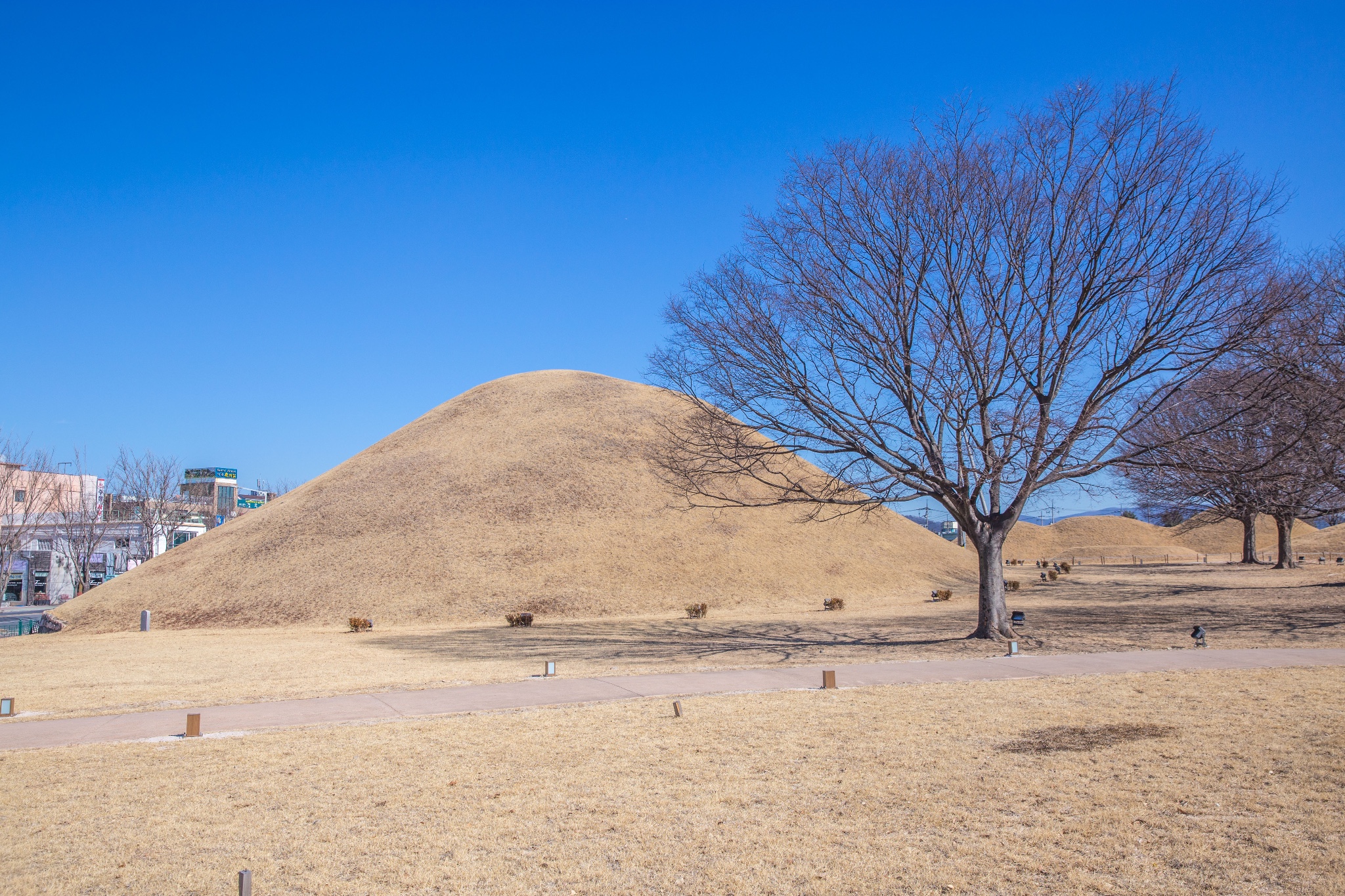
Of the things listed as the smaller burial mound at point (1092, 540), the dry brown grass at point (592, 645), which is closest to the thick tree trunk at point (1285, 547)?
the dry brown grass at point (592, 645)

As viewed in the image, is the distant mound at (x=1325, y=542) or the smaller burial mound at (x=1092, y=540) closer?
the distant mound at (x=1325, y=542)

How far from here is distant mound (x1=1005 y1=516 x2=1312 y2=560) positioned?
7638cm

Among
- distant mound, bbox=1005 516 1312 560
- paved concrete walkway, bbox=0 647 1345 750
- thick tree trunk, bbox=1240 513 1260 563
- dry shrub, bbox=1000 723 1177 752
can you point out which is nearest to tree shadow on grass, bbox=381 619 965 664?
paved concrete walkway, bbox=0 647 1345 750

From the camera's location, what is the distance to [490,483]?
41.6 m

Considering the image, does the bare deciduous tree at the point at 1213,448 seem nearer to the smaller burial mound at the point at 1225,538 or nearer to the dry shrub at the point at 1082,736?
the dry shrub at the point at 1082,736

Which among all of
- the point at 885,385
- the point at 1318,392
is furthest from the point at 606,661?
the point at 1318,392

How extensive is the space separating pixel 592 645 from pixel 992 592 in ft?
30.0

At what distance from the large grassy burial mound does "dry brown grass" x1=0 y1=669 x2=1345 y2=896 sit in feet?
63.2

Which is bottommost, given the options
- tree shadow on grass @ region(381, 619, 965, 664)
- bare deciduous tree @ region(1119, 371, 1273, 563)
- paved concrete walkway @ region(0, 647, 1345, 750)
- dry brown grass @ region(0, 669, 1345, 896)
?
tree shadow on grass @ region(381, 619, 965, 664)

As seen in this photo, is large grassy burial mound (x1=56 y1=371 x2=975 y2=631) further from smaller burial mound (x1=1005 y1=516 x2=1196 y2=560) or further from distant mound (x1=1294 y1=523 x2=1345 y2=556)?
smaller burial mound (x1=1005 y1=516 x2=1196 y2=560)

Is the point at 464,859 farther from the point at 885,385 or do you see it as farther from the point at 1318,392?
the point at 1318,392

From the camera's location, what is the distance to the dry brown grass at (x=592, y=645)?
47.7 ft

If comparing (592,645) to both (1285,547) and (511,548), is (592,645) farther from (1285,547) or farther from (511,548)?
(1285,547)

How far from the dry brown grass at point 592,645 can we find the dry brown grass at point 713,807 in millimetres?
5157
